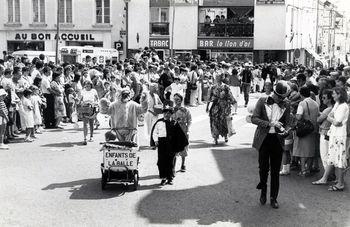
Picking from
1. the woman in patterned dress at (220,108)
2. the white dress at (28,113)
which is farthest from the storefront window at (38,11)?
the woman in patterned dress at (220,108)

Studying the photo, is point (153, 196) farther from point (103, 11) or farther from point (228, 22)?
point (103, 11)

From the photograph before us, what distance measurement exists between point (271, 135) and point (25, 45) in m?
41.1

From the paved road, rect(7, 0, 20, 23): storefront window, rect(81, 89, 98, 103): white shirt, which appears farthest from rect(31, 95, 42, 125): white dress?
→ rect(7, 0, 20, 23): storefront window

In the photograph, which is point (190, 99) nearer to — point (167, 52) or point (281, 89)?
point (281, 89)

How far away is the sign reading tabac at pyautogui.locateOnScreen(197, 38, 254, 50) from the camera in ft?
146

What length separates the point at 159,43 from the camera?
46.1 meters

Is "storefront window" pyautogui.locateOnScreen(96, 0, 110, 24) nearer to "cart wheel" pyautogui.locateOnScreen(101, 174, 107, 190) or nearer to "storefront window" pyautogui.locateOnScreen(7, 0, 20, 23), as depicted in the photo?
"storefront window" pyautogui.locateOnScreen(7, 0, 20, 23)

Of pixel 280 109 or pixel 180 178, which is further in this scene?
pixel 180 178

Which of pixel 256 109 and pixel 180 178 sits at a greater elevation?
pixel 256 109

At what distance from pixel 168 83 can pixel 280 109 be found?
11.4 metres

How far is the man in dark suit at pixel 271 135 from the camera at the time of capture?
9008 mm

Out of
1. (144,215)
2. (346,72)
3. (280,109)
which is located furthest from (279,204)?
(346,72)

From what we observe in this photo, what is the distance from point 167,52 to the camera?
1823 inches

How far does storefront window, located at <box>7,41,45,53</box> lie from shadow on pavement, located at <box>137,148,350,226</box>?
125ft
